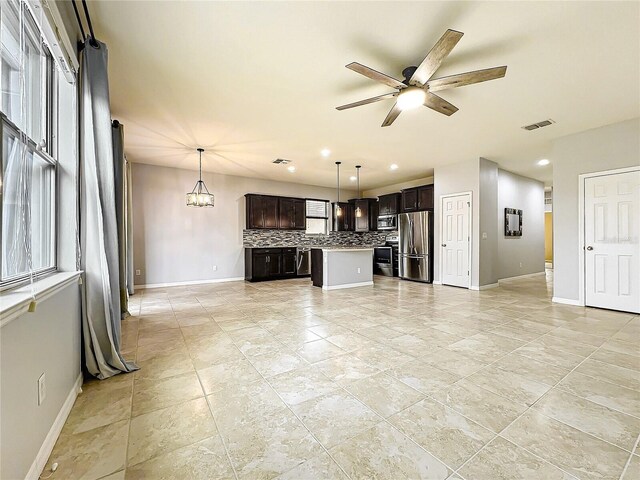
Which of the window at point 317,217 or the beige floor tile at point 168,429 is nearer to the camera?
the beige floor tile at point 168,429

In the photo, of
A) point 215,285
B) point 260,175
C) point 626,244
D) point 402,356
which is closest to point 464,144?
point 626,244

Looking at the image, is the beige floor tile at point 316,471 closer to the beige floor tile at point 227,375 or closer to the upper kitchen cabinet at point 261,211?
the beige floor tile at point 227,375

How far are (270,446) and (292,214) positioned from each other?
6655 millimetres

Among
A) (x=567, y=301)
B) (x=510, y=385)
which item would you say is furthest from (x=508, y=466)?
(x=567, y=301)

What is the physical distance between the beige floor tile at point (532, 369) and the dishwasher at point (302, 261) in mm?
5663

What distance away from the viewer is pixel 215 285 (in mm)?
6559

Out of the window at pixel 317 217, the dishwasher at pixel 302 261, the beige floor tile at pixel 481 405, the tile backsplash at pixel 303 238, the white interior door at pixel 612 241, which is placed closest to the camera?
the beige floor tile at pixel 481 405

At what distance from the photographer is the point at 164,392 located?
200cm

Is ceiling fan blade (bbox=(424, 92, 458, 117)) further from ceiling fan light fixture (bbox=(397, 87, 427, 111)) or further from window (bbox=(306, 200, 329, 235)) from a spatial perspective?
window (bbox=(306, 200, 329, 235))

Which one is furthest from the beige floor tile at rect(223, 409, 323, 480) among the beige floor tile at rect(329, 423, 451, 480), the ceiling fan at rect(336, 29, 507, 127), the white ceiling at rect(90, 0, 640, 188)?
the white ceiling at rect(90, 0, 640, 188)

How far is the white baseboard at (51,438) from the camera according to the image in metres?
1.26

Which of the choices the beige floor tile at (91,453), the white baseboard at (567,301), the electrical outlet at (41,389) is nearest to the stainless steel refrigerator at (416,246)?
the white baseboard at (567,301)

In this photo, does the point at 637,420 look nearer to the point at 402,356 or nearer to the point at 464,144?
the point at 402,356

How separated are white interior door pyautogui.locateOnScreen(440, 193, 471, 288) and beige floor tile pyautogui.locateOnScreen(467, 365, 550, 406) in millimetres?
4144
